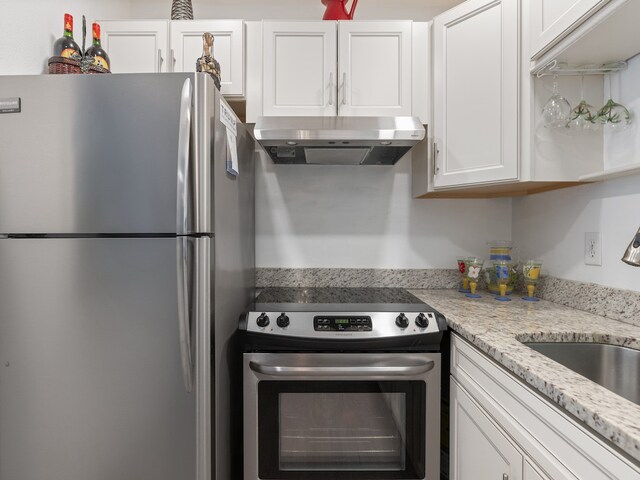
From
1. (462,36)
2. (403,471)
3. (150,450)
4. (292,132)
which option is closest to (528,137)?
(462,36)

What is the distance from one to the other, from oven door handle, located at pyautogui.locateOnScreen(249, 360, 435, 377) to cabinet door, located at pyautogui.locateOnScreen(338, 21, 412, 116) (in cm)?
111

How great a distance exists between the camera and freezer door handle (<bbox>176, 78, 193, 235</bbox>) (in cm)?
102

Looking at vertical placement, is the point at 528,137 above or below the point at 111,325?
above

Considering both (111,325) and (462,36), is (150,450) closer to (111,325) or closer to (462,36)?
(111,325)

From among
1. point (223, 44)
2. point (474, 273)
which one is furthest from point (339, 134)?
point (474, 273)

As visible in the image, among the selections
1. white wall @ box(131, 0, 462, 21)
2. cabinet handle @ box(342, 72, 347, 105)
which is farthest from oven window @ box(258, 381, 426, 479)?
white wall @ box(131, 0, 462, 21)

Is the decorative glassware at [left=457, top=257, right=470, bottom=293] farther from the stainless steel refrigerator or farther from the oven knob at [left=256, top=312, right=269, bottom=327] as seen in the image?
the stainless steel refrigerator

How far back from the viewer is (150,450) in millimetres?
1034

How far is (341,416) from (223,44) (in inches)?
66.2

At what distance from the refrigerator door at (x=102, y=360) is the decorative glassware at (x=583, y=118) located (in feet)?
4.61

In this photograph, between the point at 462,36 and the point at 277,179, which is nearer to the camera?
the point at 462,36

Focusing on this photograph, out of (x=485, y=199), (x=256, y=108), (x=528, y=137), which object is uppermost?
(x=256, y=108)

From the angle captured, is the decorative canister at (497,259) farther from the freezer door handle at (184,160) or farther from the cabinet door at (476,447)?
the freezer door handle at (184,160)

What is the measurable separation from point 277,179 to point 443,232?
0.99 m
